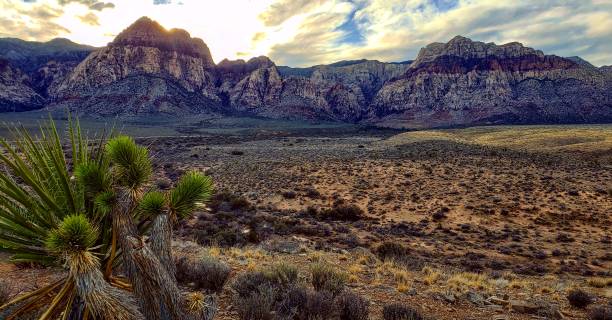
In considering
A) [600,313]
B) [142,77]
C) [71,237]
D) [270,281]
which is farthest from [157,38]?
[600,313]

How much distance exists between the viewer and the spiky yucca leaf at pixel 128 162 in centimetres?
301

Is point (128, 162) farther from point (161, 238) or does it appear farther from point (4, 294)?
point (4, 294)

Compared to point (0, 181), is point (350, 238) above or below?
below

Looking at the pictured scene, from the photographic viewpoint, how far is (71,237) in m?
2.65

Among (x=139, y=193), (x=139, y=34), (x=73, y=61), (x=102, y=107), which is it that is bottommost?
(x=139, y=193)

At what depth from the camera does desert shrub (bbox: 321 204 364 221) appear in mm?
17219

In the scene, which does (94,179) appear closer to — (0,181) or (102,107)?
(0,181)

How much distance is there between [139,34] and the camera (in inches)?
5994

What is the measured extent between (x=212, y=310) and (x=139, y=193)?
159 cm

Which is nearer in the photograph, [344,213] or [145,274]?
[145,274]

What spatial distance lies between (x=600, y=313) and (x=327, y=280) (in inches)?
194

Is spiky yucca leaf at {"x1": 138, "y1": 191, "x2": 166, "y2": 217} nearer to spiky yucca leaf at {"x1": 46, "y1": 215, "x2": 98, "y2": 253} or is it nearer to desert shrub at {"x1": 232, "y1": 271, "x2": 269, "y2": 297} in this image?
spiky yucca leaf at {"x1": 46, "y1": 215, "x2": 98, "y2": 253}

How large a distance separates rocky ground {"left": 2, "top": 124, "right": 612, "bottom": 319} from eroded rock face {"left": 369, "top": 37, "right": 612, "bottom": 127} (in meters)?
111

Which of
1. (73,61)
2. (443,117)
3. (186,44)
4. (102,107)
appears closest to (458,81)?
(443,117)
